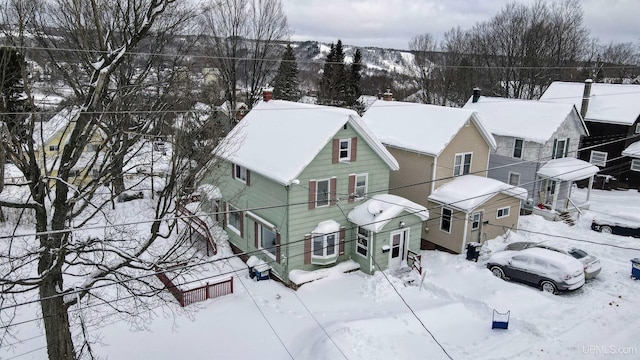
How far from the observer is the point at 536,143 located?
1080 inches

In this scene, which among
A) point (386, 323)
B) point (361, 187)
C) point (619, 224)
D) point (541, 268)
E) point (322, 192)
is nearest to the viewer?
point (386, 323)

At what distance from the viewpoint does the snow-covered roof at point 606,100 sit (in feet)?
112

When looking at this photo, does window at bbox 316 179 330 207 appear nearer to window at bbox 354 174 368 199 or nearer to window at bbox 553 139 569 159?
window at bbox 354 174 368 199

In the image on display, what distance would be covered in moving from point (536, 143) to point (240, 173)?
18.3 m

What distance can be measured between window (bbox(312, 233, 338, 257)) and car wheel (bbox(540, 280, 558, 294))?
854cm

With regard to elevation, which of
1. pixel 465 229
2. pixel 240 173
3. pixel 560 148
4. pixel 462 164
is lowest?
pixel 465 229

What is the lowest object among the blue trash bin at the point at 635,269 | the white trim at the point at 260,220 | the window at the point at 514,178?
the blue trash bin at the point at 635,269

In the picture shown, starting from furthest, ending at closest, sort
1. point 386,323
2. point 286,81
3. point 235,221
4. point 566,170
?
point 286,81 → point 566,170 → point 235,221 → point 386,323

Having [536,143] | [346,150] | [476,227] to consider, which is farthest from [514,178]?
[346,150]

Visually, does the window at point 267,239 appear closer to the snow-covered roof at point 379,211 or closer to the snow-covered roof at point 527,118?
the snow-covered roof at point 379,211

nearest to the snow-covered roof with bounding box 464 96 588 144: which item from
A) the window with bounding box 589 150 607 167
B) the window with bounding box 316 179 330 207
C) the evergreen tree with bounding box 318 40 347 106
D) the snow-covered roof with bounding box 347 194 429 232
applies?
the window with bounding box 589 150 607 167

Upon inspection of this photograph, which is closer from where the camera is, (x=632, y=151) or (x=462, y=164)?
(x=462, y=164)

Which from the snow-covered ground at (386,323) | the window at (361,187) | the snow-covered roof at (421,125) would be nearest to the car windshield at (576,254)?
the snow-covered ground at (386,323)

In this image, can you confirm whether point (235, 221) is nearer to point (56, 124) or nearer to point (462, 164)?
point (56, 124)
